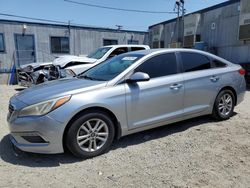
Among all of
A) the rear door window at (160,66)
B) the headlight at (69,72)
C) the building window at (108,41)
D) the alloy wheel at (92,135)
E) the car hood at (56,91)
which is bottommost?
the alloy wheel at (92,135)

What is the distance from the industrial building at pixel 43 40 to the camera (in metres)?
14.3

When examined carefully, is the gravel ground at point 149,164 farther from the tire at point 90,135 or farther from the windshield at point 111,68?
the windshield at point 111,68

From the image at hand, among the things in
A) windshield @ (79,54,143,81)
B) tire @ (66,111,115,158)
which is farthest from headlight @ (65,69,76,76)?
tire @ (66,111,115,158)

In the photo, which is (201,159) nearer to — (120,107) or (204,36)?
(120,107)

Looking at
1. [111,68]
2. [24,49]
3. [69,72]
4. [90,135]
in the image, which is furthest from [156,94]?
[24,49]

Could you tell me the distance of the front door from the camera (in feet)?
48.7

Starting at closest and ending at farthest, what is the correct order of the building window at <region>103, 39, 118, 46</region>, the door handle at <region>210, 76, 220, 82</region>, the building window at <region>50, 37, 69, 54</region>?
the door handle at <region>210, 76, 220, 82</region>
the building window at <region>50, 37, 69, 54</region>
the building window at <region>103, 39, 118, 46</region>

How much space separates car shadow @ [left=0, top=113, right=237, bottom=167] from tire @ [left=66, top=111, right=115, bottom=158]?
198mm

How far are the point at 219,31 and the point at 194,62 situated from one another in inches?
395

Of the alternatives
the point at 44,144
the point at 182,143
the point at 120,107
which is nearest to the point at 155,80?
the point at 120,107

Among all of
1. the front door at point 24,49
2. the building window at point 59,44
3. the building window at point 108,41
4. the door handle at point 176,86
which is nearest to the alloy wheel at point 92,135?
the door handle at point 176,86

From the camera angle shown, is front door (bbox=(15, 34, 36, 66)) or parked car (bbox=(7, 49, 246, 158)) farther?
front door (bbox=(15, 34, 36, 66))

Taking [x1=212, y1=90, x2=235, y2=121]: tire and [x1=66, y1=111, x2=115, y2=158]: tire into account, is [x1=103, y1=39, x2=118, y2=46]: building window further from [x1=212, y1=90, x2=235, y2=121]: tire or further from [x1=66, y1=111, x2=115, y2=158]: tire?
[x1=66, y1=111, x2=115, y2=158]: tire

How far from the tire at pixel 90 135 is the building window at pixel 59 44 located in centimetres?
1421
